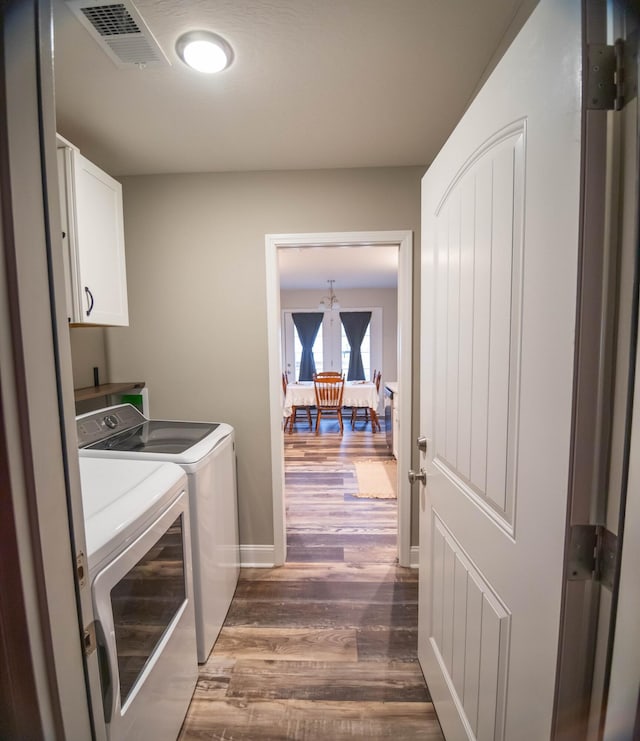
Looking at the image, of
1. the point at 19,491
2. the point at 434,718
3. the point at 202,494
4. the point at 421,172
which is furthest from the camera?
the point at 421,172

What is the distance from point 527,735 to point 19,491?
41.8 inches

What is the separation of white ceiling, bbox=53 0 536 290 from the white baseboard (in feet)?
7.66

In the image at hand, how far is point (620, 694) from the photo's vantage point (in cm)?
49

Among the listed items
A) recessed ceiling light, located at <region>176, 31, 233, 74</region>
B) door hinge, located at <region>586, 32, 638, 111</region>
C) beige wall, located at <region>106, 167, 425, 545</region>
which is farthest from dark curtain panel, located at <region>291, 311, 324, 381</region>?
door hinge, located at <region>586, 32, 638, 111</region>

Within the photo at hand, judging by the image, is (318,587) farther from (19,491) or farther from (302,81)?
(302,81)

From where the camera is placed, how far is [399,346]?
2.00 m

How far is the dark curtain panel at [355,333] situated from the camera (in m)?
6.38

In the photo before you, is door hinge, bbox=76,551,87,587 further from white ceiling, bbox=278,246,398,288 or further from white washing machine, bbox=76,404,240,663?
white ceiling, bbox=278,246,398,288

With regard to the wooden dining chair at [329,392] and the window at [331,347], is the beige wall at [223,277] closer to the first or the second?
the wooden dining chair at [329,392]

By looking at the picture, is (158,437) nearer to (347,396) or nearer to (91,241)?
(91,241)

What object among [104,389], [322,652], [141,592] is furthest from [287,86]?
[322,652]

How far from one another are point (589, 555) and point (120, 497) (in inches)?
44.5

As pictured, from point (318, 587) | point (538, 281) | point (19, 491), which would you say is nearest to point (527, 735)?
point (538, 281)

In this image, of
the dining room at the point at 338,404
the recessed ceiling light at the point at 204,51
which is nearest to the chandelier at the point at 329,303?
the dining room at the point at 338,404
